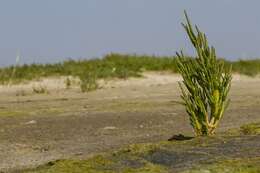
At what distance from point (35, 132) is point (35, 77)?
35.3 feet

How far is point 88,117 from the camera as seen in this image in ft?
43.6

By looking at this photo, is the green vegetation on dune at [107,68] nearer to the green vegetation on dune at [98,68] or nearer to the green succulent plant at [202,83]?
the green vegetation on dune at [98,68]

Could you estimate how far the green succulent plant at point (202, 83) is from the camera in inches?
334

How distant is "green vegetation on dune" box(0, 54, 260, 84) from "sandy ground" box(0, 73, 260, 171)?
0.67 metres

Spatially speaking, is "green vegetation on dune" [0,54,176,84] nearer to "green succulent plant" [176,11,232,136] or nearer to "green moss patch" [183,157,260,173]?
"green succulent plant" [176,11,232,136]

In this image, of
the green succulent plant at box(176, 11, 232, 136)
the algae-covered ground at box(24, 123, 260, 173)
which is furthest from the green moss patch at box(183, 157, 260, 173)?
the green succulent plant at box(176, 11, 232, 136)

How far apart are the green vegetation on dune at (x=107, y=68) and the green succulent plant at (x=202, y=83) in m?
12.5

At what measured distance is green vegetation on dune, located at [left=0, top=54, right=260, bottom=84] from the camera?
22328 millimetres

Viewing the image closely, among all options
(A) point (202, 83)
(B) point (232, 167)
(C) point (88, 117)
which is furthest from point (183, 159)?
(C) point (88, 117)

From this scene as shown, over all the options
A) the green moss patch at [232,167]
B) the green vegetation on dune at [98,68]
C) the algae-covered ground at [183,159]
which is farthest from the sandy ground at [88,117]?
the green moss patch at [232,167]

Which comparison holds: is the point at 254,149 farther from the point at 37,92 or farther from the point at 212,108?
the point at 37,92

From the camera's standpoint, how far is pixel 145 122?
1248cm

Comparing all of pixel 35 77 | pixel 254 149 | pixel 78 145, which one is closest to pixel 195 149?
pixel 254 149

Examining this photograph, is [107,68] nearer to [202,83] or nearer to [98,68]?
[98,68]
